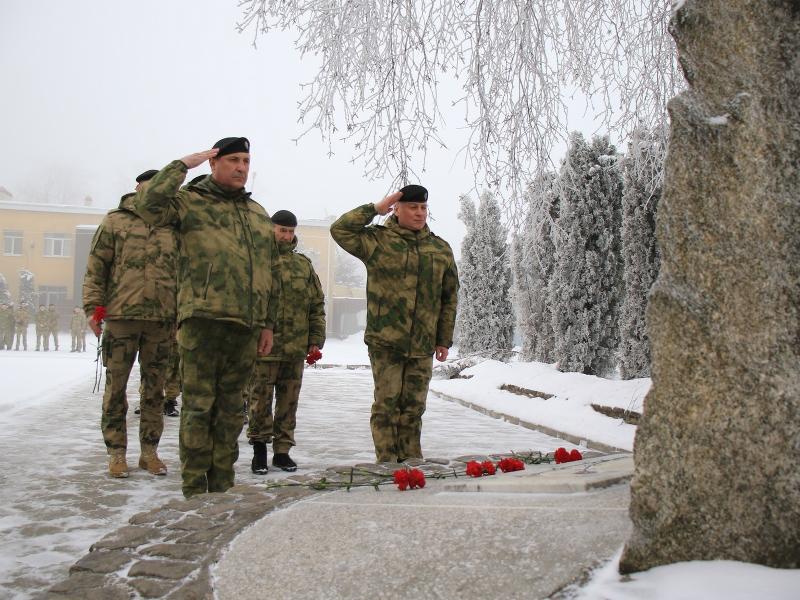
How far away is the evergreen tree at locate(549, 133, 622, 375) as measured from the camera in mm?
11844

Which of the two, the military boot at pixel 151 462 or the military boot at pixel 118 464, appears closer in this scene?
the military boot at pixel 118 464

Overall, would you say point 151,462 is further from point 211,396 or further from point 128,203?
point 128,203

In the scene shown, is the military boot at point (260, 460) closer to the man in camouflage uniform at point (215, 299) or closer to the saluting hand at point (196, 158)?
the man in camouflage uniform at point (215, 299)

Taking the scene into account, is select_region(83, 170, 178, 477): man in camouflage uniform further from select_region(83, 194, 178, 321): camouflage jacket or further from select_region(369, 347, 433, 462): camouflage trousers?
select_region(369, 347, 433, 462): camouflage trousers

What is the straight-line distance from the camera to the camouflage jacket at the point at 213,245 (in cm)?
374

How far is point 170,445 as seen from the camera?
6469 millimetres

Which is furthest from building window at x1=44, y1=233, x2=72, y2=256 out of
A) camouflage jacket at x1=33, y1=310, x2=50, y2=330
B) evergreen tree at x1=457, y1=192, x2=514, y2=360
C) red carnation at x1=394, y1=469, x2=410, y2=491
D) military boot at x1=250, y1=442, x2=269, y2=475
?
red carnation at x1=394, y1=469, x2=410, y2=491

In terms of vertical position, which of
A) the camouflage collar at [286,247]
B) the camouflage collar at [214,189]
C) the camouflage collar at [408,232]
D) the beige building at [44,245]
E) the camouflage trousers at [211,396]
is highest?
the beige building at [44,245]

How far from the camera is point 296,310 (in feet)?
18.5

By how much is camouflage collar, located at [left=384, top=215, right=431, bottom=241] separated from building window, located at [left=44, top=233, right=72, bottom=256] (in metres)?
43.1

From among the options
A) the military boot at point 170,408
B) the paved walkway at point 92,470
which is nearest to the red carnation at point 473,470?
the paved walkway at point 92,470

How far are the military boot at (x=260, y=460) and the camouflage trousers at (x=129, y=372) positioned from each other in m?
0.70

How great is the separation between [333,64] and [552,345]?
9239 mm

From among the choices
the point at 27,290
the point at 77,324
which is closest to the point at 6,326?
the point at 77,324
